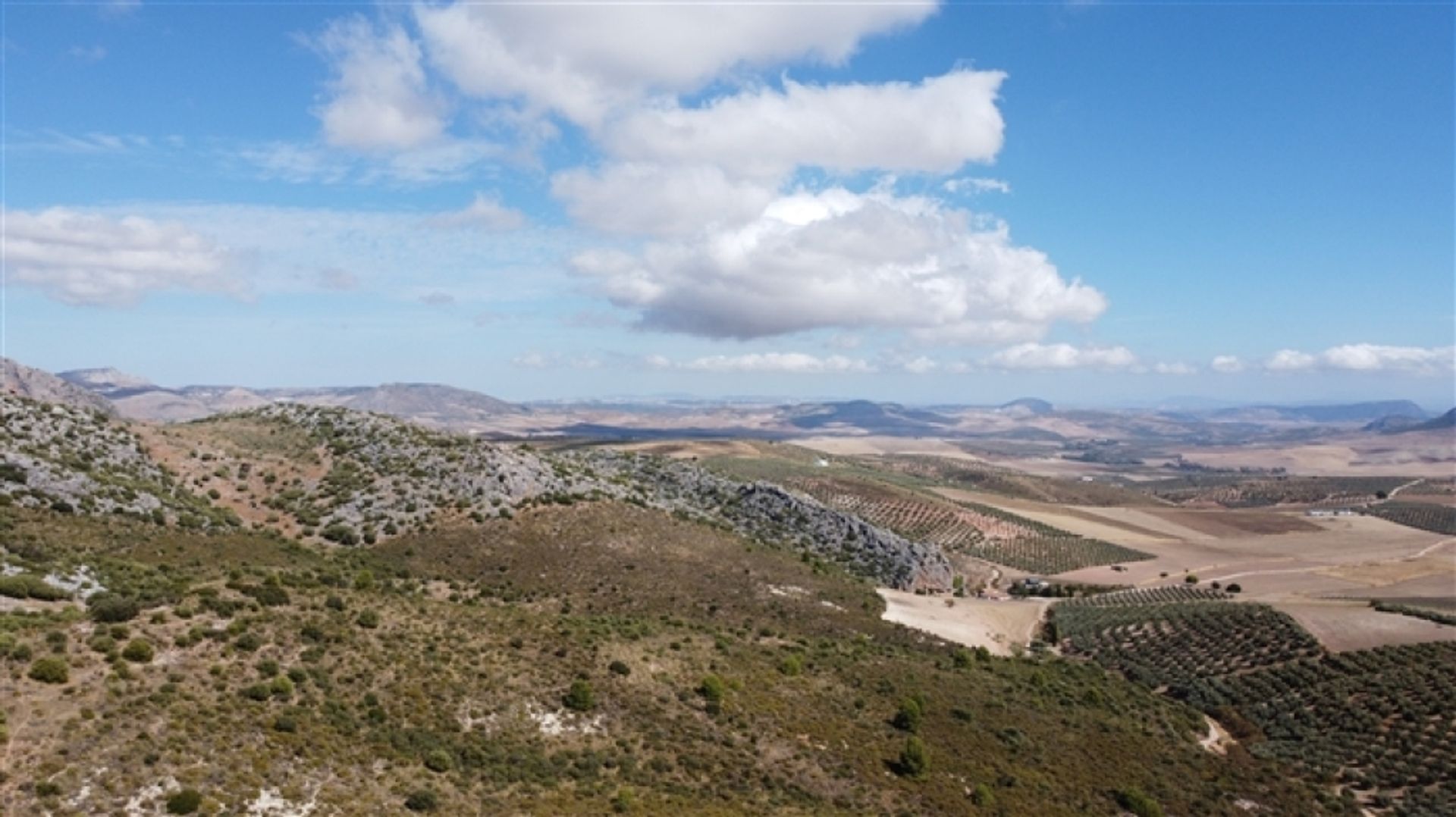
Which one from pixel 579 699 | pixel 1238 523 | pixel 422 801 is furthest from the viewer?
pixel 1238 523

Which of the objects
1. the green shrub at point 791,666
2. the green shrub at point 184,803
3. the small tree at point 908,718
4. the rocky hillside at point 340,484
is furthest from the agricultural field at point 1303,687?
the green shrub at point 184,803

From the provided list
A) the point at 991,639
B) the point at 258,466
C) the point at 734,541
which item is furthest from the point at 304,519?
the point at 991,639

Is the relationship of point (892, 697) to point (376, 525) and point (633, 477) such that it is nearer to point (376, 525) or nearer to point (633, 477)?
point (376, 525)

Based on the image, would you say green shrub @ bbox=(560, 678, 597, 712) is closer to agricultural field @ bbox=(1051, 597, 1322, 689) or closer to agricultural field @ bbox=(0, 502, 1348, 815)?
agricultural field @ bbox=(0, 502, 1348, 815)

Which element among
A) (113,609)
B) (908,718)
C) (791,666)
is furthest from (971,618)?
(113,609)

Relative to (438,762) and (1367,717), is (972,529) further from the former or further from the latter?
(438,762)

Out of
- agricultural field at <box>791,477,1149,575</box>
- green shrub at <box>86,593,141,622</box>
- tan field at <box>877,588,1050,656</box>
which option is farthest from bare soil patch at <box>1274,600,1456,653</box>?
green shrub at <box>86,593,141,622</box>
